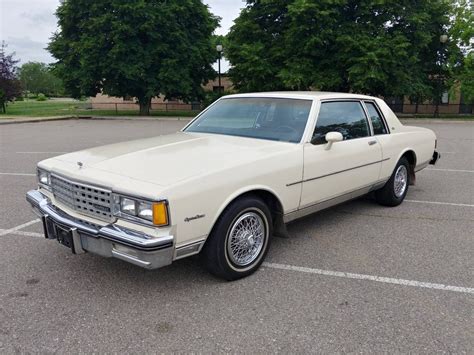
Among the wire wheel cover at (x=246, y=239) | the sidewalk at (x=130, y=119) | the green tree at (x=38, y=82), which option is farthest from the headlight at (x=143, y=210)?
the green tree at (x=38, y=82)

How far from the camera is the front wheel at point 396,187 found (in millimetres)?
5441

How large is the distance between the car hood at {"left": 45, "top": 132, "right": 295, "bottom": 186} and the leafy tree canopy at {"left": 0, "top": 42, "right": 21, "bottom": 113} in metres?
30.1

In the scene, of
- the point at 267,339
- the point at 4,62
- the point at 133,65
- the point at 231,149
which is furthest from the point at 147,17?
the point at 267,339

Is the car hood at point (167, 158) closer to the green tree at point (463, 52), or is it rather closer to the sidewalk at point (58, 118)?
the sidewalk at point (58, 118)

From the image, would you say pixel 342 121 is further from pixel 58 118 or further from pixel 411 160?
pixel 58 118

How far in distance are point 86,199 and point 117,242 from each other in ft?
1.72

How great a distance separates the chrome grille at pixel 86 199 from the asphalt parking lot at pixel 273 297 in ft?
2.20

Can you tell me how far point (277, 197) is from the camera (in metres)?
3.62

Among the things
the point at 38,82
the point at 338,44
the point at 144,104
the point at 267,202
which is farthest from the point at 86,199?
the point at 38,82

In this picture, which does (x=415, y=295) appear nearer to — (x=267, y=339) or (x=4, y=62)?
(x=267, y=339)

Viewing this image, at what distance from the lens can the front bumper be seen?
2.79 m

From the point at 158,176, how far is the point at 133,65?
2475cm

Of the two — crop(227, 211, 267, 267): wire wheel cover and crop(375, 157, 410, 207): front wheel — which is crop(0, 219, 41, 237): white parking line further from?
crop(375, 157, 410, 207): front wheel

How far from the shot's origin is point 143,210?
284 cm
